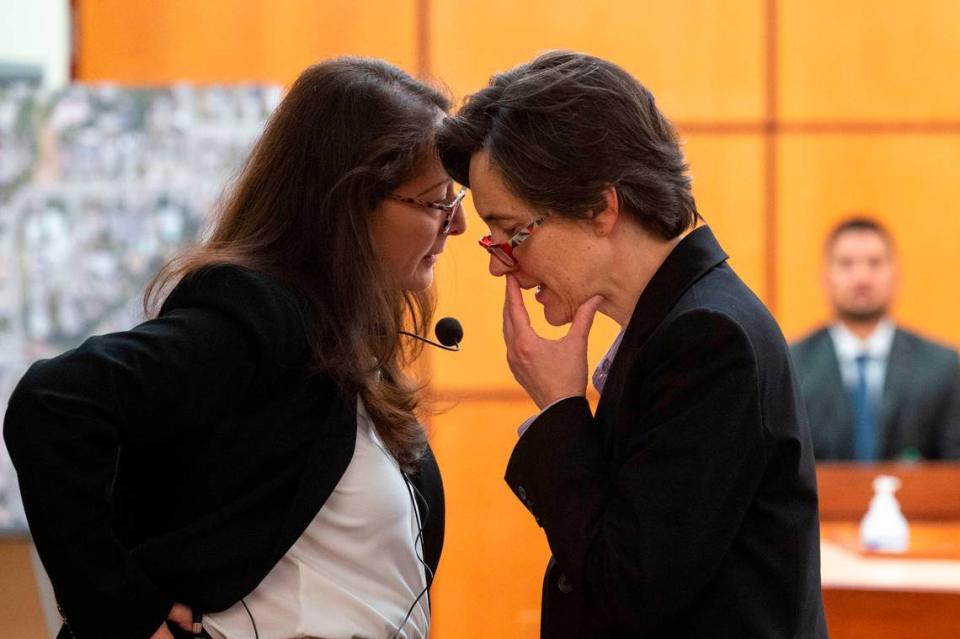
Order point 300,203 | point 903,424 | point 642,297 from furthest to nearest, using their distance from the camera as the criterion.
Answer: point 903,424
point 300,203
point 642,297

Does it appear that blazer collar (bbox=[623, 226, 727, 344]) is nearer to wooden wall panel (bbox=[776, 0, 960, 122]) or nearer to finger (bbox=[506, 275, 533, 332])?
finger (bbox=[506, 275, 533, 332])

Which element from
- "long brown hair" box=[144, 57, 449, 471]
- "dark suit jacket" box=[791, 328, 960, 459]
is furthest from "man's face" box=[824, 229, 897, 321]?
"long brown hair" box=[144, 57, 449, 471]

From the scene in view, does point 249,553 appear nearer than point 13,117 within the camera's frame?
Yes

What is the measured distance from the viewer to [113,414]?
141 cm

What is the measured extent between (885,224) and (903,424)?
2.48ft

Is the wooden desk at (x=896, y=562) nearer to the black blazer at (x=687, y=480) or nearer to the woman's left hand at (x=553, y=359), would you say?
the black blazer at (x=687, y=480)

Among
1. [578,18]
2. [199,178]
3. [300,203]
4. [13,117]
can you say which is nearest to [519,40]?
[578,18]

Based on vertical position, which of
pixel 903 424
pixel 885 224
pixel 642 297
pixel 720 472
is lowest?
pixel 903 424

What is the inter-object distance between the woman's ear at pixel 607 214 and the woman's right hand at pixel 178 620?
26.2 inches

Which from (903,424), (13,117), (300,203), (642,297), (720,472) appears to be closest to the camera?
(720,472)

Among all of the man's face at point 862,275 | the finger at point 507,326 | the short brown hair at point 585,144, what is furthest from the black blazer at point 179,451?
the man's face at point 862,275

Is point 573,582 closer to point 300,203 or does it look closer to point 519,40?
point 300,203

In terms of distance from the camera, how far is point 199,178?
12.6 feet

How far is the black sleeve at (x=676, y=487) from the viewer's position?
1.28 metres
